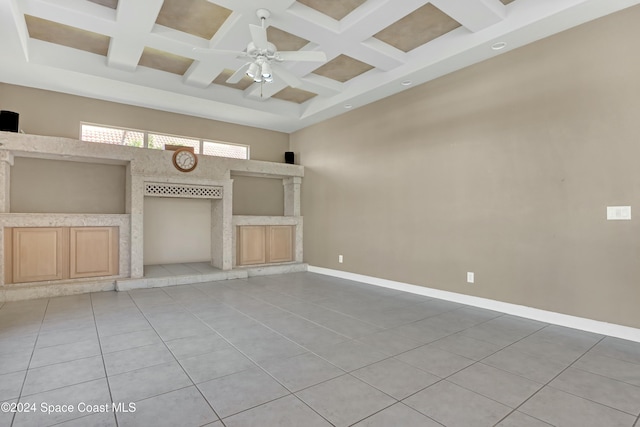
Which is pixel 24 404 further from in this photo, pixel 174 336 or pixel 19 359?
pixel 174 336

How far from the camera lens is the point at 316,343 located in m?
2.81

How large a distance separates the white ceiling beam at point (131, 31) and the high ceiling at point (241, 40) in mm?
15

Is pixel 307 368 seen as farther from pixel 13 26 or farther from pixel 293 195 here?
pixel 293 195

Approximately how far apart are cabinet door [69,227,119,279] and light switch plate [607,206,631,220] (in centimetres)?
647

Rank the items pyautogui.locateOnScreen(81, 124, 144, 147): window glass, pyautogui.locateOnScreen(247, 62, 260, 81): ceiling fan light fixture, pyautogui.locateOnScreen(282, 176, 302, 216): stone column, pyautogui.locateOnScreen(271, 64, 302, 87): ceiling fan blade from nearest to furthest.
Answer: pyautogui.locateOnScreen(247, 62, 260, 81): ceiling fan light fixture < pyautogui.locateOnScreen(271, 64, 302, 87): ceiling fan blade < pyautogui.locateOnScreen(81, 124, 144, 147): window glass < pyautogui.locateOnScreen(282, 176, 302, 216): stone column

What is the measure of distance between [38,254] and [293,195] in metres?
4.47

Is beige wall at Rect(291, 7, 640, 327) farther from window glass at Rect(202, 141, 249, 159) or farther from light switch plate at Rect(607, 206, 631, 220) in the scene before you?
window glass at Rect(202, 141, 249, 159)

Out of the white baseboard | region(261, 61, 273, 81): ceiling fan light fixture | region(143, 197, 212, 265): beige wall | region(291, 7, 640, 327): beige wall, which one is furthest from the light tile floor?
region(261, 61, 273, 81): ceiling fan light fixture

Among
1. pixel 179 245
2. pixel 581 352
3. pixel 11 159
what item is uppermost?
pixel 11 159

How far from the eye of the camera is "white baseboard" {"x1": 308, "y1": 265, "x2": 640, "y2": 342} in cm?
305

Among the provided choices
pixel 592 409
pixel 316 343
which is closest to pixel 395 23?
pixel 316 343

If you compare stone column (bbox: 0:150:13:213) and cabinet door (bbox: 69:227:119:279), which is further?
cabinet door (bbox: 69:227:119:279)

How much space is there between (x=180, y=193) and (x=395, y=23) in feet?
14.3

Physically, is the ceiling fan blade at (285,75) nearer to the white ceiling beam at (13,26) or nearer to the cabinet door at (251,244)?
the white ceiling beam at (13,26)
